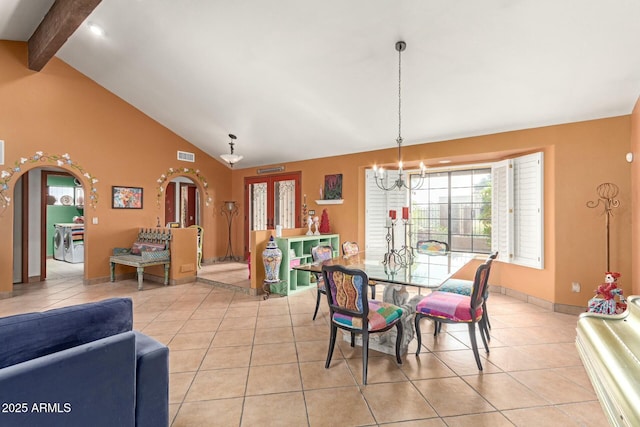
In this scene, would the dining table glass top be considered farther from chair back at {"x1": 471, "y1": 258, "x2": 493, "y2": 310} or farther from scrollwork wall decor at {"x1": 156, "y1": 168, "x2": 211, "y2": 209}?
scrollwork wall decor at {"x1": 156, "y1": 168, "x2": 211, "y2": 209}

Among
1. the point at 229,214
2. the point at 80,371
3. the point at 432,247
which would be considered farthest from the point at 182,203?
the point at 80,371

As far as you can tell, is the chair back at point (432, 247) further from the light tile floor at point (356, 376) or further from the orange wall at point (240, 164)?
the orange wall at point (240, 164)

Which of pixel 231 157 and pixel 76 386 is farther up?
pixel 231 157

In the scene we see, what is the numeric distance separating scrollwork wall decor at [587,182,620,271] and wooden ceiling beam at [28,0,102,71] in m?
5.99

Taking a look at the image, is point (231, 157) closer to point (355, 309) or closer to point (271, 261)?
point (271, 261)

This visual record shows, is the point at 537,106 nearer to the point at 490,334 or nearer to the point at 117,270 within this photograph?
the point at 490,334

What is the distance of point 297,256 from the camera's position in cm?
489

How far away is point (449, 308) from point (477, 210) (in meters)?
3.03

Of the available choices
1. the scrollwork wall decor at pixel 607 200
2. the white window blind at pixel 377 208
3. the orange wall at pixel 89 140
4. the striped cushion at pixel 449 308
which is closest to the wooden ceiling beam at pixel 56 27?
the orange wall at pixel 89 140

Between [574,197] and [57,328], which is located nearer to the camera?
[57,328]

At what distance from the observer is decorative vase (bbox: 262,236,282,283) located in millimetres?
4402

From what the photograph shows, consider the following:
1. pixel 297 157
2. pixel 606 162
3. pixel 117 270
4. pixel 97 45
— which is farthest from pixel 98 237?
pixel 606 162

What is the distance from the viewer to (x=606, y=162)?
11.5 ft

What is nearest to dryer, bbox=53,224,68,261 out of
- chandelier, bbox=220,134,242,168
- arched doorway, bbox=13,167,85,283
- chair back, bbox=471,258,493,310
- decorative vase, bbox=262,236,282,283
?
arched doorway, bbox=13,167,85,283
